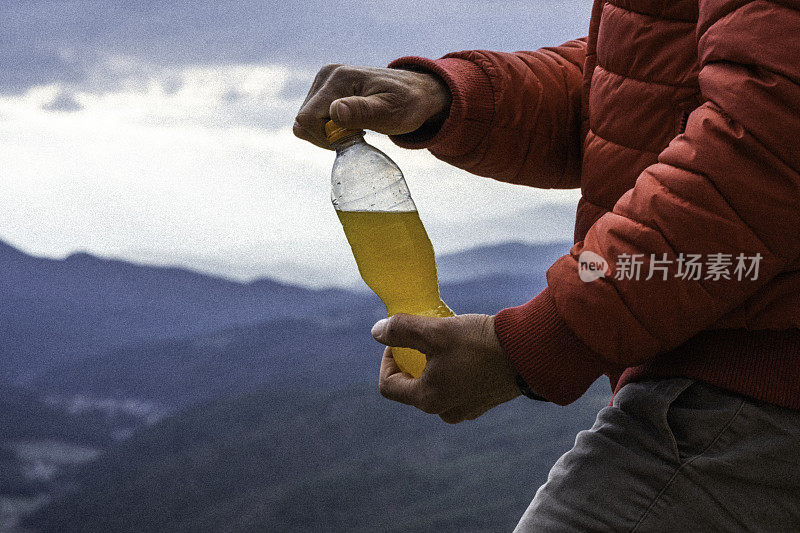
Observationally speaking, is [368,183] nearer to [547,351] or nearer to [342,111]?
[342,111]

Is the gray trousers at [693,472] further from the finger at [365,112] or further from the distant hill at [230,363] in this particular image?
the distant hill at [230,363]

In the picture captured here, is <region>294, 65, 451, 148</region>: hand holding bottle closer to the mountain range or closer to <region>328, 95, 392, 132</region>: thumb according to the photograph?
<region>328, 95, 392, 132</region>: thumb

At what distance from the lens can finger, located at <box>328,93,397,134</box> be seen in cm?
78

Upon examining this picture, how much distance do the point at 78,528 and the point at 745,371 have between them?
3.05 metres

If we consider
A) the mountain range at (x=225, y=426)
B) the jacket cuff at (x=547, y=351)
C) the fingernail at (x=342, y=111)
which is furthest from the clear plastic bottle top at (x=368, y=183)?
the mountain range at (x=225, y=426)

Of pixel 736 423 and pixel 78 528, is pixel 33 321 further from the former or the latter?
pixel 736 423

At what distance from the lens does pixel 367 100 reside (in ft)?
2.67

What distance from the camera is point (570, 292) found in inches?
24.1

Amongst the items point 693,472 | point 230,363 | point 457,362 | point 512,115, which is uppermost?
point 512,115

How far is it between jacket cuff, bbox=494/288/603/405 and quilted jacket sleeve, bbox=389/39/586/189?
1.13 feet

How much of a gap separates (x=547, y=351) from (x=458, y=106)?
0.39m

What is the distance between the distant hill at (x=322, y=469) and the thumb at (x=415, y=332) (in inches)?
91.7

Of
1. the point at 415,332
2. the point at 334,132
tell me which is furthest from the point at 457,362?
the point at 334,132

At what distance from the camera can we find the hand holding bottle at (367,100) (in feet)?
2.67
